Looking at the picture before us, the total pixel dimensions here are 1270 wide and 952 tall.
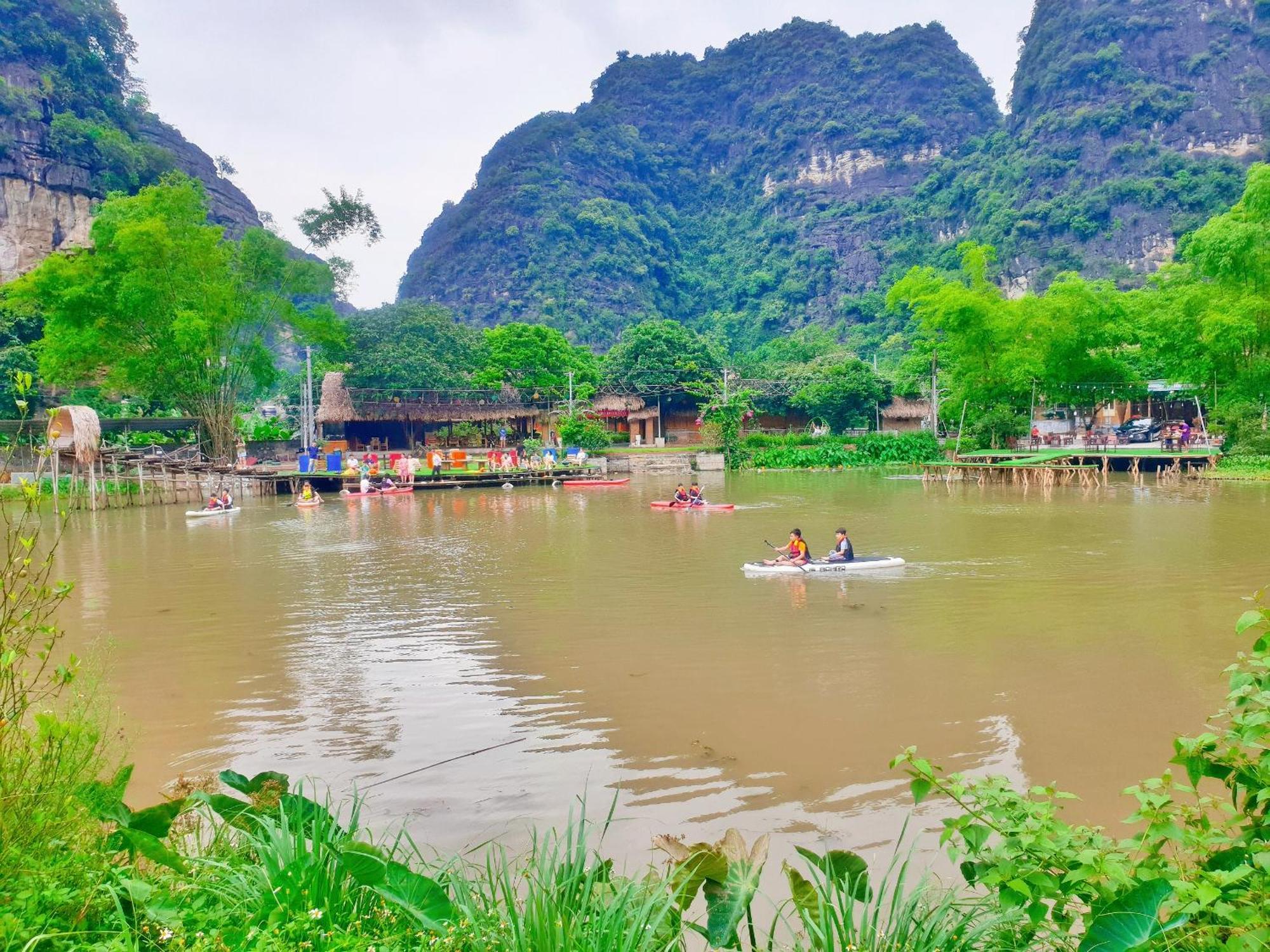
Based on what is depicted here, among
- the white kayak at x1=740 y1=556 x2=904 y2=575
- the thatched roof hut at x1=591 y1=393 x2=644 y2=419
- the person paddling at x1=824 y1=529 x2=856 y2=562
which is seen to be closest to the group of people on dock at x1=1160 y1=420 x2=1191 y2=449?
the thatched roof hut at x1=591 y1=393 x2=644 y2=419

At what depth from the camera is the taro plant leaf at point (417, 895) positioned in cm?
283

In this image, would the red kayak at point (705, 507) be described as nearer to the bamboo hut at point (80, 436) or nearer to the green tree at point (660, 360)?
the bamboo hut at point (80, 436)

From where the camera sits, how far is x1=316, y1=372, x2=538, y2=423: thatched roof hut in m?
42.8

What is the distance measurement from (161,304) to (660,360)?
26.2 metres

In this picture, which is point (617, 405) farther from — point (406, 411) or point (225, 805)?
point (225, 805)

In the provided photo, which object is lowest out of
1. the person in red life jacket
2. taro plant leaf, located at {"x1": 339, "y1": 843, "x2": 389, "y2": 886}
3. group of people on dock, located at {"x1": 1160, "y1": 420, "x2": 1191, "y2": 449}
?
the person in red life jacket

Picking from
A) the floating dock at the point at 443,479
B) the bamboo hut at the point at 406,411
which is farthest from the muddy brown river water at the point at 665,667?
the bamboo hut at the point at 406,411

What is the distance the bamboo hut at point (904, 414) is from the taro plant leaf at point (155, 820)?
49662 mm

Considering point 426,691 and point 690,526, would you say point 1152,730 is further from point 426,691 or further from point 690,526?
point 690,526

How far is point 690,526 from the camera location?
20.5m

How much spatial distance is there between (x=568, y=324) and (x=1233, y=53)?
7069cm

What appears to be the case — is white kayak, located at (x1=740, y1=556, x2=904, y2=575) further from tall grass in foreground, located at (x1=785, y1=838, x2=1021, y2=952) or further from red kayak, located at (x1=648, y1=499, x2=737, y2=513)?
tall grass in foreground, located at (x1=785, y1=838, x2=1021, y2=952)

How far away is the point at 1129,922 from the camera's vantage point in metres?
2.52

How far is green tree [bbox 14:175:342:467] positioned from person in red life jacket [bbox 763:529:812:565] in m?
26.7
